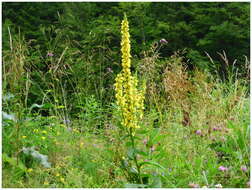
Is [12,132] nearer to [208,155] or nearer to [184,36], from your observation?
[208,155]

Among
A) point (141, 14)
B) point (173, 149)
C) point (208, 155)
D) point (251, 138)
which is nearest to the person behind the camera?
point (251, 138)

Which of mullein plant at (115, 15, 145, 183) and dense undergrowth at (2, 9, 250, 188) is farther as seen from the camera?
dense undergrowth at (2, 9, 250, 188)

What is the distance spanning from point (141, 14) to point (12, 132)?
33.6 feet

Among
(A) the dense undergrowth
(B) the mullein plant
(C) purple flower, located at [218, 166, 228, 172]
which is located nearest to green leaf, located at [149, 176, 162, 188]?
(A) the dense undergrowth

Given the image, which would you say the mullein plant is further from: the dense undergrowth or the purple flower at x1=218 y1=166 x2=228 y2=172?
the purple flower at x1=218 y1=166 x2=228 y2=172

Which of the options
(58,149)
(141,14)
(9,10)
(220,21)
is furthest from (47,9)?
(58,149)

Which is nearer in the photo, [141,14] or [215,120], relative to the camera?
[215,120]

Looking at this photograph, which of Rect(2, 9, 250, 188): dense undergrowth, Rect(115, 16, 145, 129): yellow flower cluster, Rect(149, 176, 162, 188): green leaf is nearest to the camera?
Rect(115, 16, 145, 129): yellow flower cluster

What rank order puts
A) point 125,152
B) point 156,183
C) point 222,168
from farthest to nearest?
point 125,152
point 222,168
point 156,183

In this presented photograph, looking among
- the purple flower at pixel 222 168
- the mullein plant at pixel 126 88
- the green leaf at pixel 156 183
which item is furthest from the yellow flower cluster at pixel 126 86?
the purple flower at pixel 222 168

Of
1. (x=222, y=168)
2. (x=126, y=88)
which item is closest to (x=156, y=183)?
(x=222, y=168)

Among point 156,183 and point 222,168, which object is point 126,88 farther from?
point 222,168

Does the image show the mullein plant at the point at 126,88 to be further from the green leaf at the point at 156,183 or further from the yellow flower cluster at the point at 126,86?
the green leaf at the point at 156,183

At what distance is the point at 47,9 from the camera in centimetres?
1503
